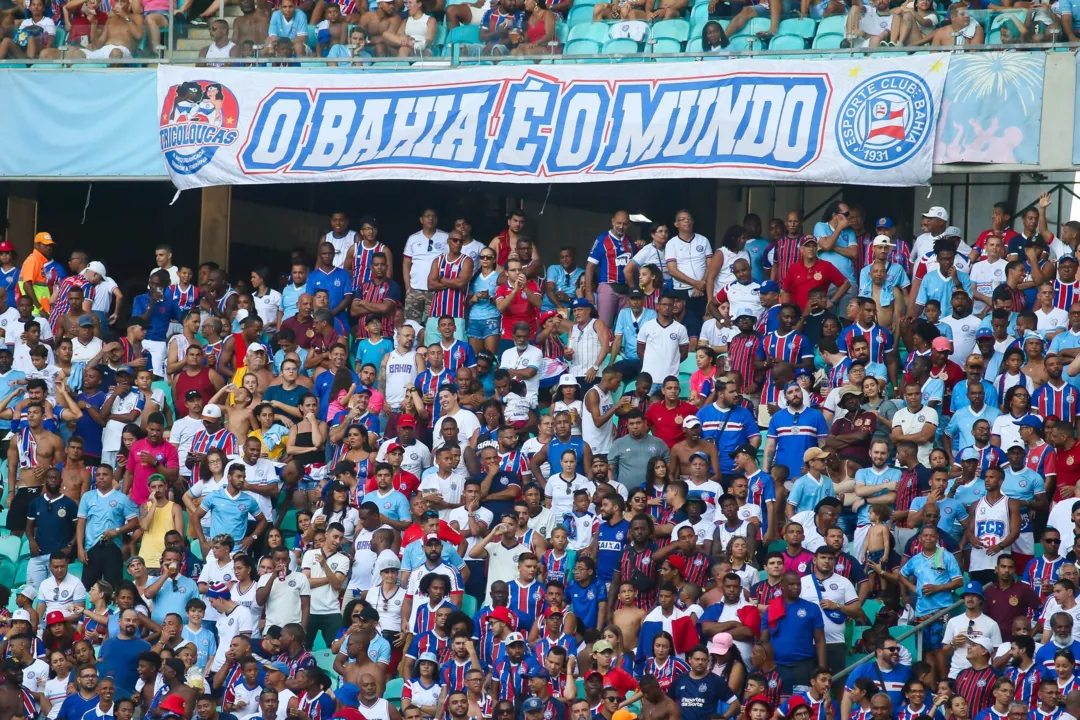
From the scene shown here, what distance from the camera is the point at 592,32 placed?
70.1 ft

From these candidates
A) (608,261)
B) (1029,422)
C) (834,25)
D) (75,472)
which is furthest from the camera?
(834,25)

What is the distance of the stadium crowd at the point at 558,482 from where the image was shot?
52.4ft

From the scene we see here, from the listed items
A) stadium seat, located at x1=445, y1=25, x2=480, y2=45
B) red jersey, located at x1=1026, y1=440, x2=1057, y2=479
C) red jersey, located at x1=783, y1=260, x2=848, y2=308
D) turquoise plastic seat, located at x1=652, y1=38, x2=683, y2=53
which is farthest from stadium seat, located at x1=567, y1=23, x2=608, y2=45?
red jersey, located at x1=1026, y1=440, x2=1057, y2=479

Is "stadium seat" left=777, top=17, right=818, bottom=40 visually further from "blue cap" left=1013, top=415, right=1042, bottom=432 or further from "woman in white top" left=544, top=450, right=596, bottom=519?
"woman in white top" left=544, top=450, right=596, bottom=519

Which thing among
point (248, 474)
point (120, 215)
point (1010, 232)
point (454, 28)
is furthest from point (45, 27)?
point (1010, 232)

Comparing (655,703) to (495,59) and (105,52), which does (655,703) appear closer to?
(495,59)

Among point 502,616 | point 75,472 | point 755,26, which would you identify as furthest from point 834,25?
point 75,472

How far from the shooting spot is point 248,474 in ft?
60.5

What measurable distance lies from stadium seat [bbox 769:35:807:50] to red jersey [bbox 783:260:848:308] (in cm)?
251

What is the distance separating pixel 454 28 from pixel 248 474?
18.9ft

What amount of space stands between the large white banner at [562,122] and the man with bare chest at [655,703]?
6728mm

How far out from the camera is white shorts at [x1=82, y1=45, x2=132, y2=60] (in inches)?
880

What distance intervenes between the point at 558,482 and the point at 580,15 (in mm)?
5987

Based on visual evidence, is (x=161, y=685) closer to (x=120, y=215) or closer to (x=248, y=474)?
(x=248, y=474)
